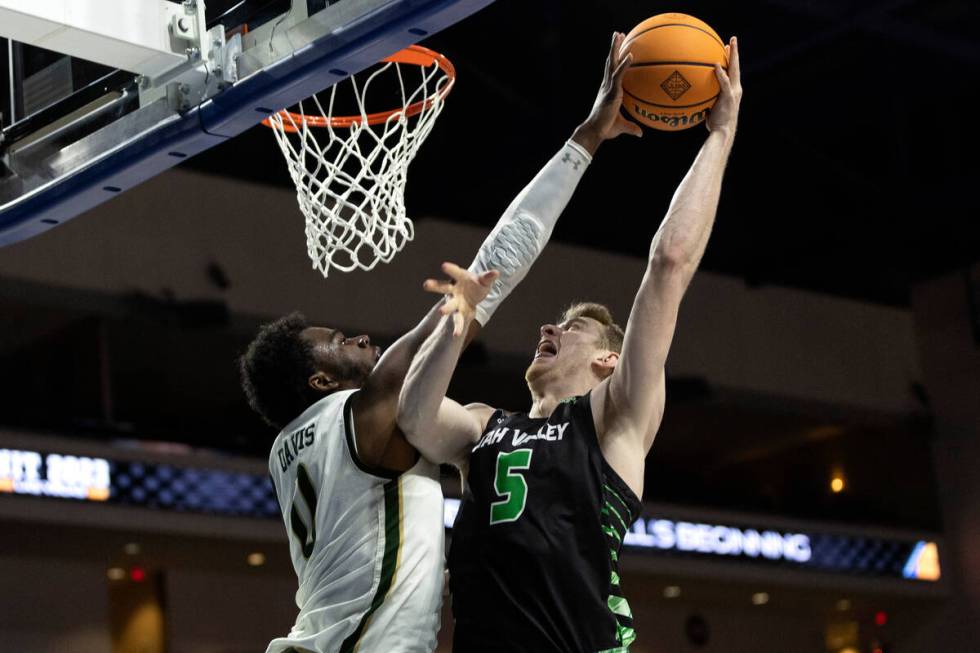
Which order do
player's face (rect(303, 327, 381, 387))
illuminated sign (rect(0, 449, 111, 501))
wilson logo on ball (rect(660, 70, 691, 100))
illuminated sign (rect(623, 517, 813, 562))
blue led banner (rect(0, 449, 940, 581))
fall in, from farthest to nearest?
illuminated sign (rect(623, 517, 813, 562)) < blue led banner (rect(0, 449, 940, 581)) < illuminated sign (rect(0, 449, 111, 501)) < player's face (rect(303, 327, 381, 387)) < wilson logo on ball (rect(660, 70, 691, 100))

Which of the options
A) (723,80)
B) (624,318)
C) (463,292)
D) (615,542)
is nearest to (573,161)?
(723,80)

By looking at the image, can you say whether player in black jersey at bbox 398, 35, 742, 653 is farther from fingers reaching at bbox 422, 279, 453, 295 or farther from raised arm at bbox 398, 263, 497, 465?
fingers reaching at bbox 422, 279, 453, 295

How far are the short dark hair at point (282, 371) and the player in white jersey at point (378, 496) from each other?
91mm

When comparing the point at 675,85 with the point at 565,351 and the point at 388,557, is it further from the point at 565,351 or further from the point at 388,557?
the point at 388,557

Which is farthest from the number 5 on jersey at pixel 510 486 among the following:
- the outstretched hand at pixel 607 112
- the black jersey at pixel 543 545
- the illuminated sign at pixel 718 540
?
the illuminated sign at pixel 718 540

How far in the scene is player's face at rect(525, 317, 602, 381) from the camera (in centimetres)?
372

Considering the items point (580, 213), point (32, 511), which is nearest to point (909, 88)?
point (580, 213)

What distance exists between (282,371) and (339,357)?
158 millimetres

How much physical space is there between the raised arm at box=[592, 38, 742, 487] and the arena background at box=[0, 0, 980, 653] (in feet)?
23.0

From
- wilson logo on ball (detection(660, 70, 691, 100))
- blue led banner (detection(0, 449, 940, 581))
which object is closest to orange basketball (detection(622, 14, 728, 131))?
wilson logo on ball (detection(660, 70, 691, 100))

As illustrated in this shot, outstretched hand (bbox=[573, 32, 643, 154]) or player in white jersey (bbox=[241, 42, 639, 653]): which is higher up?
outstretched hand (bbox=[573, 32, 643, 154])

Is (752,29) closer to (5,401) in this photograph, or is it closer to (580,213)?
(580,213)

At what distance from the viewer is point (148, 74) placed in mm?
3969

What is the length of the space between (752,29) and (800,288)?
5.33m
